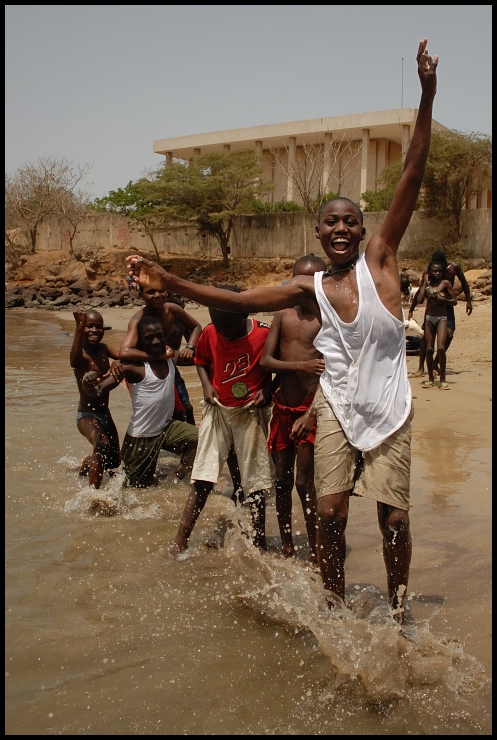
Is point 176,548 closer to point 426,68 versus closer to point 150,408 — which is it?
point 150,408

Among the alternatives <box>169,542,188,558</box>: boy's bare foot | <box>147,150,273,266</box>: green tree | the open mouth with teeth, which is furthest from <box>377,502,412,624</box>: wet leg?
<box>147,150,273,266</box>: green tree

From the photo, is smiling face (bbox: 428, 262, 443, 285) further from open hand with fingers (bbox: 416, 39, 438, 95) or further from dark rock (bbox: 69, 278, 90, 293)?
dark rock (bbox: 69, 278, 90, 293)

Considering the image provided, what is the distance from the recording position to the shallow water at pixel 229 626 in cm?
306

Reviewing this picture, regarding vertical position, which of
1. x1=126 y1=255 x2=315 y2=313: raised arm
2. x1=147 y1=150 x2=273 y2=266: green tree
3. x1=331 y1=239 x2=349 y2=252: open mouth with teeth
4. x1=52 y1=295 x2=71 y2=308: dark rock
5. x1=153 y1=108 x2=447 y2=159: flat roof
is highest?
x1=153 y1=108 x2=447 y2=159: flat roof

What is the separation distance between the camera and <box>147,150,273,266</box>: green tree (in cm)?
3139

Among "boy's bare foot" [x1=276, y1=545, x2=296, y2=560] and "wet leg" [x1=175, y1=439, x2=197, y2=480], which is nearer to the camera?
"boy's bare foot" [x1=276, y1=545, x2=296, y2=560]

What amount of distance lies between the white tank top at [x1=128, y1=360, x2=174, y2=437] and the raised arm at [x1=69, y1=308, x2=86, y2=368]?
53cm

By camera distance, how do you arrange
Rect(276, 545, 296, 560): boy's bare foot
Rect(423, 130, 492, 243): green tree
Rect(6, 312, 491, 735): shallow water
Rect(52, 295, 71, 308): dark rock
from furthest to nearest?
Rect(52, 295, 71, 308): dark rock
Rect(423, 130, 492, 243): green tree
Rect(276, 545, 296, 560): boy's bare foot
Rect(6, 312, 491, 735): shallow water

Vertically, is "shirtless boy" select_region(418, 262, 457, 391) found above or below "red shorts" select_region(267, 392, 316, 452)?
above

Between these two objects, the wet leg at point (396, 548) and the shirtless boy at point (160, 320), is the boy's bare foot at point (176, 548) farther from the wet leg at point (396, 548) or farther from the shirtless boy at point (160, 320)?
the wet leg at point (396, 548)

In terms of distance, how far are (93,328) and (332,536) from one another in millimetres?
3476

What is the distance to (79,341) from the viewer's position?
6.15 m

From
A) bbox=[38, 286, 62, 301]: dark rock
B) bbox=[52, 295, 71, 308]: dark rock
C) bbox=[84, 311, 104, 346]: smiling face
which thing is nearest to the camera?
bbox=[84, 311, 104, 346]: smiling face

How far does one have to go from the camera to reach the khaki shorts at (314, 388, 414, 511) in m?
3.28
